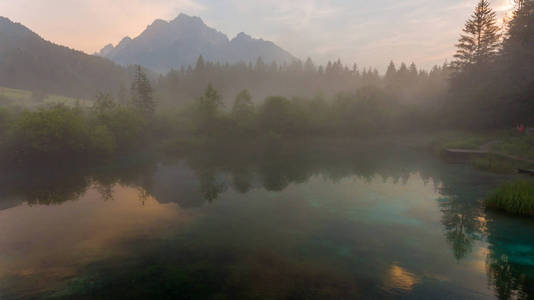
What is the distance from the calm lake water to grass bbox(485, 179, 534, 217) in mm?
1197

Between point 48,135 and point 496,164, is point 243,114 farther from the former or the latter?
point 496,164

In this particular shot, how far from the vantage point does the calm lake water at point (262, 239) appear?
13719mm

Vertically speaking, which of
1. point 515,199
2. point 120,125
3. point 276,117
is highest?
point 276,117

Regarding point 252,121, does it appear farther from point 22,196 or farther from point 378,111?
point 22,196

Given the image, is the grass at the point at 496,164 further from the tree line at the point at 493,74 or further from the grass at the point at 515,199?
the tree line at the point at 493,74

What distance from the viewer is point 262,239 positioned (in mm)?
19188

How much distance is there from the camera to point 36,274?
15141 millimetres

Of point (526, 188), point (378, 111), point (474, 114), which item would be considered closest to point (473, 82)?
point (474, 114)

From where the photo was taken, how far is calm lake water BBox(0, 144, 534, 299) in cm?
1372

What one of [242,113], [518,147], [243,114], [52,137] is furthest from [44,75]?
[518,147]

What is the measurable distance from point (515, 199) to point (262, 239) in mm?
20235

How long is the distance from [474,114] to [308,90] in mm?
98101

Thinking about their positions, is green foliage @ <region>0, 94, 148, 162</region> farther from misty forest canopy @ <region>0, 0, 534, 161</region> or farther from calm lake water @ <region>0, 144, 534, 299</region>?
calm lake water @ <region>0, 144, 534, 299</region>

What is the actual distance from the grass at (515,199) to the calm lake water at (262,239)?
1.20 meters
